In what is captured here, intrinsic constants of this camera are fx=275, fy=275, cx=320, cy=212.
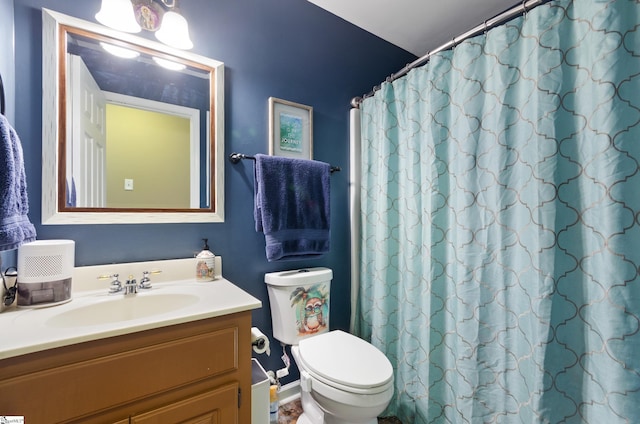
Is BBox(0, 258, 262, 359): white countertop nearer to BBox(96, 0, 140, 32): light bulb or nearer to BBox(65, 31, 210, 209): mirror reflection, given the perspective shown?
BBox(65, 31, 210, 209): mirror reflection

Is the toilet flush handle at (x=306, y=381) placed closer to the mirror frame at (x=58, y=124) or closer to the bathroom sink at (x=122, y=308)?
the bathroom sink at (x=122, y=308)

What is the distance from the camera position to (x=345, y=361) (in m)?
1.19

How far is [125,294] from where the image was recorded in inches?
41.5

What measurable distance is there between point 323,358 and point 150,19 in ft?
5.38

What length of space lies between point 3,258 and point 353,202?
1.58m

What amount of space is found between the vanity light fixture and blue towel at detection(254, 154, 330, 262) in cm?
61

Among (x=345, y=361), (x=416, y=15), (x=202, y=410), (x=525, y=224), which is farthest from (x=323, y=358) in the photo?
(x=416, y=15)

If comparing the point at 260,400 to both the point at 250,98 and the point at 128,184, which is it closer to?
the point at 128,184

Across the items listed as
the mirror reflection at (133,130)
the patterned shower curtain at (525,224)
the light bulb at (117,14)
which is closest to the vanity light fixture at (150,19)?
the light bulb at (117,14)

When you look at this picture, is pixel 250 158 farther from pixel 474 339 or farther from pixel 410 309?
pixel 474 339

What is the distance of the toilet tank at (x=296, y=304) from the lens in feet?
4.67

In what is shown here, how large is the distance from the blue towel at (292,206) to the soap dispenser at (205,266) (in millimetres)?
267

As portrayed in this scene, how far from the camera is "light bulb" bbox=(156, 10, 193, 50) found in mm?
1175

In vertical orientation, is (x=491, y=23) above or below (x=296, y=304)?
above
